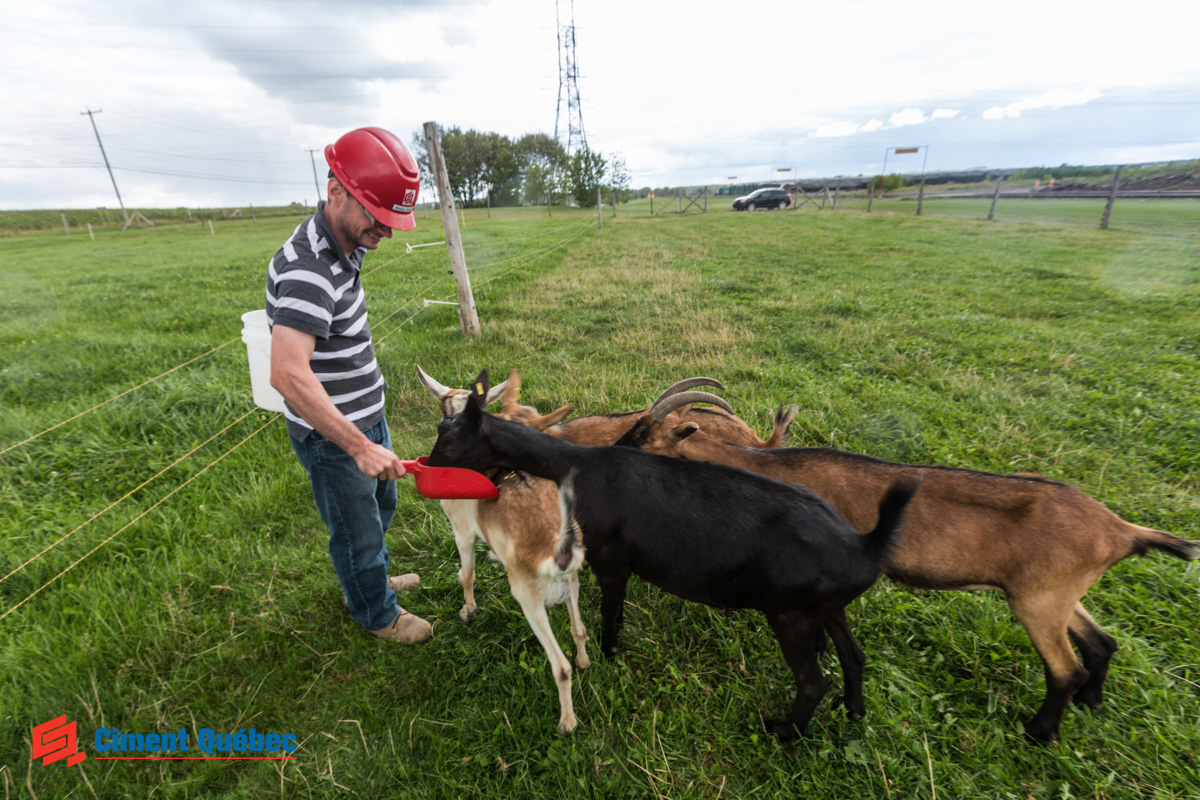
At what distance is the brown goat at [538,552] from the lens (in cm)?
266

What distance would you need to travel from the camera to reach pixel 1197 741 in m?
2.39

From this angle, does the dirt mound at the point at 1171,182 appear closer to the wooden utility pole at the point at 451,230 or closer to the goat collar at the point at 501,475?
the wooden utility pole at the point at 451,230

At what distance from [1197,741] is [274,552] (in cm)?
548

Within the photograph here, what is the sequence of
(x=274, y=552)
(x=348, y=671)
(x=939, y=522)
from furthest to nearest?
(x=274, y=552) < (x=348, y=671) < (x=939, y=522)

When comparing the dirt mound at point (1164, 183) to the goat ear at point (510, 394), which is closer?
the goat ear at point (510, 394)

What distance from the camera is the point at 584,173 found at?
41.9 meters

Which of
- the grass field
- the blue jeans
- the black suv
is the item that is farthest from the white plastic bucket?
the black suv

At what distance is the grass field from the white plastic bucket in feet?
3.70

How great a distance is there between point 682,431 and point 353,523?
2.12 meters

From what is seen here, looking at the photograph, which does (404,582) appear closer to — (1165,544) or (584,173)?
(1165,544)

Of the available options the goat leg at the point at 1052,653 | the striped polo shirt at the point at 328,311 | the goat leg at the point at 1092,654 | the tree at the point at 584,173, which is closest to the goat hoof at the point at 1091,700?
the goat leg at the point at 1092,654

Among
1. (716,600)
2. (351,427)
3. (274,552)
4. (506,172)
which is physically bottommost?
(274,552)

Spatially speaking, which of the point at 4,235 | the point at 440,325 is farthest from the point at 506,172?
the point at 440,325

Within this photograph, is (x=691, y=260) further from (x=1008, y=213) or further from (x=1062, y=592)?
(x=1008, y=213)
